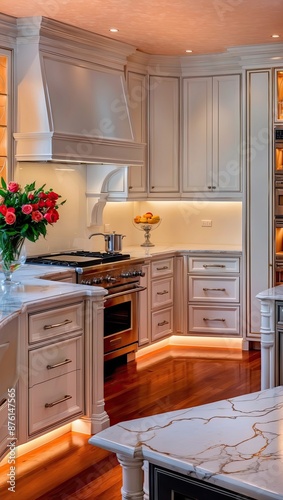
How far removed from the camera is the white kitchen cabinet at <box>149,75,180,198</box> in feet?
20.2

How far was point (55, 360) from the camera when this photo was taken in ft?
11.8

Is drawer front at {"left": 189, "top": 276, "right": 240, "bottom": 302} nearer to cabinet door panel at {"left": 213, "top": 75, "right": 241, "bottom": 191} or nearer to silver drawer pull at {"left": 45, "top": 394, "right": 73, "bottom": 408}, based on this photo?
cabinet door panel at {"left": 213, "top": 75, "right": 241, "bottom": 191}

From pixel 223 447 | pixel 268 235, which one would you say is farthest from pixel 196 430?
pixel 268 235

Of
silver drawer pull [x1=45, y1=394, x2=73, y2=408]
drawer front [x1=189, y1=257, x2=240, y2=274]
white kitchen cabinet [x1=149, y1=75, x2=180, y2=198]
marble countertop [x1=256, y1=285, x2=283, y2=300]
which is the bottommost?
silver drawer pull [x1=45, y1=394, x2=73, y2=408]

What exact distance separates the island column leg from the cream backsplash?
367cm

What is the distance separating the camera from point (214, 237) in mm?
6574

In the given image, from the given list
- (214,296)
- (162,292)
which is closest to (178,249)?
(162,292)

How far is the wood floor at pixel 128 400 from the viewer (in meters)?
3.21

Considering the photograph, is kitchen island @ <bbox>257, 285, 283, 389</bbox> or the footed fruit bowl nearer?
kitchen island @ <bbox>257, 285, 283, 389</bbox>

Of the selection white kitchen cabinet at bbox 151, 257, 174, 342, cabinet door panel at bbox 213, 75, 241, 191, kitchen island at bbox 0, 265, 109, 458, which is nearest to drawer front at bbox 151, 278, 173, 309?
white kitchen cabinet at bbox 151, 257, 174, 342

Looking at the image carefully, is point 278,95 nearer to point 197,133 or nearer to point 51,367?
point 197,133

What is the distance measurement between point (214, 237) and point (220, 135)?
40.9 inches

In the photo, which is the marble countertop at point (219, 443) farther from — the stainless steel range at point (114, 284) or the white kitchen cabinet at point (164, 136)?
the white kitchen cabinet at point (164, 136)

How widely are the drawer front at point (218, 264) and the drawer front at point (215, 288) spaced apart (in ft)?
0.21
